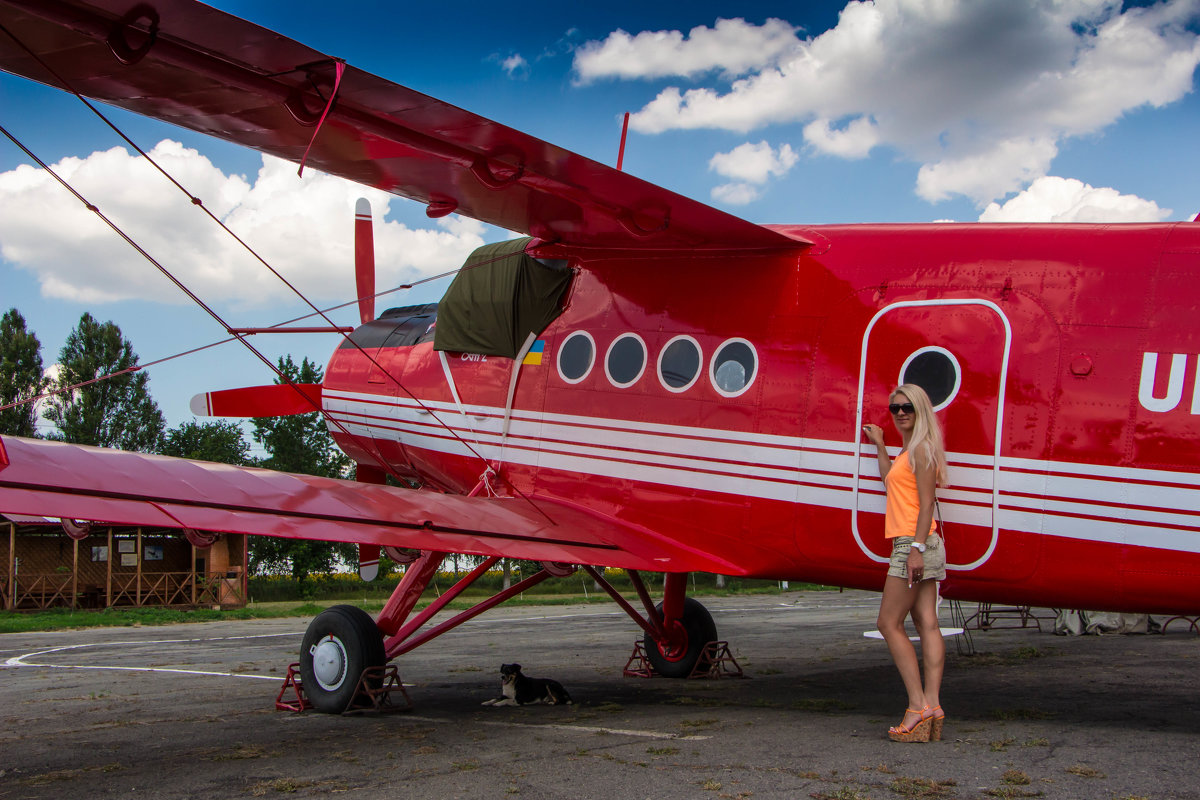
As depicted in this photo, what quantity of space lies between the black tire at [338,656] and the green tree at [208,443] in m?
55.9

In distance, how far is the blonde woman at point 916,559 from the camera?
589 centimetres

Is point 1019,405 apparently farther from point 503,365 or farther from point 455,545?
point 503,365

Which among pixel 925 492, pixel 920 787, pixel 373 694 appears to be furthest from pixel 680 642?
pixel 920 787

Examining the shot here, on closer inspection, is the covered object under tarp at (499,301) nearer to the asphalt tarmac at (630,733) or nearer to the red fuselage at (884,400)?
the red fuselage at (884,400)

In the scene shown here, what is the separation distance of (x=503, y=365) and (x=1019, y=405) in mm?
4707

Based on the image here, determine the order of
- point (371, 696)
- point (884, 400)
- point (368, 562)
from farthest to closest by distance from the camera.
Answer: point (368, 562)
point (371, 696)
point (884, 400)

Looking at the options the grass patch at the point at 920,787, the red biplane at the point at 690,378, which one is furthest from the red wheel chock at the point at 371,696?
the grass patch at the point at 920,787

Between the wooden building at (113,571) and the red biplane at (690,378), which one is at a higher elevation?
the red biplane at (690,378)

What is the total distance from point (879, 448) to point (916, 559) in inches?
35.8

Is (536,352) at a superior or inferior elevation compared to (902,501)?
superior

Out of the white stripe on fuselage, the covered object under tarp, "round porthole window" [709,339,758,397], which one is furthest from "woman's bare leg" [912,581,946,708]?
the covered object under tarp

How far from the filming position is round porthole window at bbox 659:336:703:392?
25.1ft

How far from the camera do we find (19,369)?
5216 centimetres

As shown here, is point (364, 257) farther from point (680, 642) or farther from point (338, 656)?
point (680, 642)
